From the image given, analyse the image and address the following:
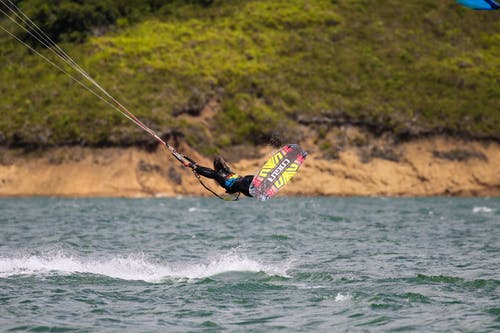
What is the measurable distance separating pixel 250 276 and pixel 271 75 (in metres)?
43.4

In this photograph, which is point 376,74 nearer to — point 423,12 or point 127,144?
point 423,12

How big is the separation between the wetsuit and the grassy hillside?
3563 centimetres

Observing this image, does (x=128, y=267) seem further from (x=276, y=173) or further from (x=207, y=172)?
(x=276, y=173)

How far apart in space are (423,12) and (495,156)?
1709 cm

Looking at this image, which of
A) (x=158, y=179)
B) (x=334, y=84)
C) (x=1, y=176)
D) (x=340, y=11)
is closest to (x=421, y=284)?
(x=158, y=179)

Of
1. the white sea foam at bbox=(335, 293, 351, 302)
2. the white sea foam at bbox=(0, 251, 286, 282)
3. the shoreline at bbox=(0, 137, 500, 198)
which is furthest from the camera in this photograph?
the shoreline at bbox=(0, 137, 500, 198)

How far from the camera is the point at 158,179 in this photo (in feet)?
163

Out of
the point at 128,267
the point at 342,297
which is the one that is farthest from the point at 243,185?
the point at 342,297

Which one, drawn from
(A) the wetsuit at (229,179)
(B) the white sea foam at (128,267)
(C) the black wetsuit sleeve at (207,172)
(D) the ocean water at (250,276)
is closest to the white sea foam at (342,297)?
(D) the ocean water at (250,276)

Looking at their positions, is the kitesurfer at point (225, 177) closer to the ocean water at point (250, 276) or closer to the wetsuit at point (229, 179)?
the wetsuit at point (229, 179)

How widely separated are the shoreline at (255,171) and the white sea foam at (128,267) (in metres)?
31.5

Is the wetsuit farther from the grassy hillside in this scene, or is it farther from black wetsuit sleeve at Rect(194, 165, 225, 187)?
the grassy hillside

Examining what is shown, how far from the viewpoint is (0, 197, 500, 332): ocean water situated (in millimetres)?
11656

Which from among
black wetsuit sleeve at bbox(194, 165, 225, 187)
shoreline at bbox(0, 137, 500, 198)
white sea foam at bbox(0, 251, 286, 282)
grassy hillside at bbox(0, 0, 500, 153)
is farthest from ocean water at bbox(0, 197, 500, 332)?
grassy hillside at bbox(0, 0, 500, 153)
